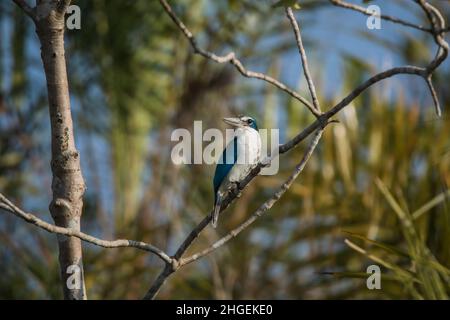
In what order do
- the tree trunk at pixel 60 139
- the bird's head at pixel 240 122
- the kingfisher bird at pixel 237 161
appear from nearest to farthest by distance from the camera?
the tree trunk at pixel 60 139 → the kingfisher bird at pixel 237 161 → the bird's head at pixel 240 122

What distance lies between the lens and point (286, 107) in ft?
23.4

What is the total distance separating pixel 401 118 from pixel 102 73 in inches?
122

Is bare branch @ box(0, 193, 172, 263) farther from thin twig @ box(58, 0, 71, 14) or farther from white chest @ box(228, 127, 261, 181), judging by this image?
white chest @ box(228, 127, 261, 181)

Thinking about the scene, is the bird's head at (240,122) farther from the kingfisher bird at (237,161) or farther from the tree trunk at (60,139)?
the tree trunk at (60,139)

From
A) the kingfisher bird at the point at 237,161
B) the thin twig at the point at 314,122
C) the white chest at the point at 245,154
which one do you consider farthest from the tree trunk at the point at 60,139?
the white chest at the point at 245,154

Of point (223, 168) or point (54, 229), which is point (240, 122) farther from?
point (54, 229)

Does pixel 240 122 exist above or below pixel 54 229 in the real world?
above

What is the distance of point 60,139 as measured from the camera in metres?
3.11

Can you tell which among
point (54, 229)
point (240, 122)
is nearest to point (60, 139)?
point (54, 229)

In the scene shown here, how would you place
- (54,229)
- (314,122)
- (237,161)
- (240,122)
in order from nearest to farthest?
(54,229) < (314,122) < (237,161) < (240,122)

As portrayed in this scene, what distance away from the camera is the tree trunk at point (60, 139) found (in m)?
3.10

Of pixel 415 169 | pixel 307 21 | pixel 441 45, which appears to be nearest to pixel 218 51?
pixel 307 21

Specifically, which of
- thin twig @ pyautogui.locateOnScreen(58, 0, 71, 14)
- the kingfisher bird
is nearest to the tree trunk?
thin twig @ pyautogui.locateOnScreen(58, 0, 71, 14)

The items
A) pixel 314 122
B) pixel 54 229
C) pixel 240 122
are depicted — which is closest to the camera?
pixel 54 229
